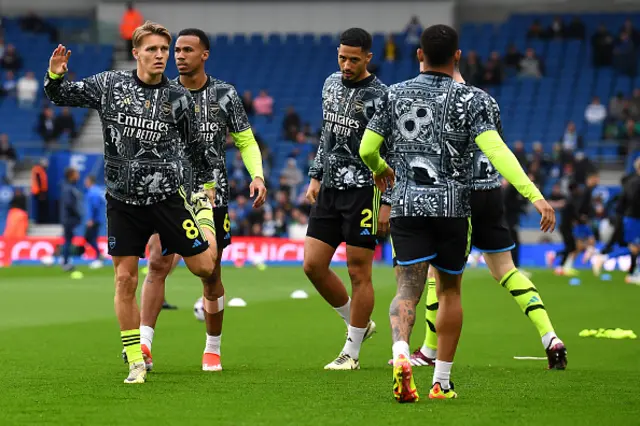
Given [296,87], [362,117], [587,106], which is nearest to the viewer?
[362,117]

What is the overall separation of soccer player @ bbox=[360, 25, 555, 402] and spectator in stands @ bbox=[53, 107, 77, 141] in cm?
3206

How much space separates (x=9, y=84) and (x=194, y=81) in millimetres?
33311

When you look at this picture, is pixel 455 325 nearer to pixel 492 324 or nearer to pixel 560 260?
pixel 492 324

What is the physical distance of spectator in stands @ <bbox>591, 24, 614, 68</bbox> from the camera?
39.6 m

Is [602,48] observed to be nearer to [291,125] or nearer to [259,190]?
[291,125]

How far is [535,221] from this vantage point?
33.1 meters

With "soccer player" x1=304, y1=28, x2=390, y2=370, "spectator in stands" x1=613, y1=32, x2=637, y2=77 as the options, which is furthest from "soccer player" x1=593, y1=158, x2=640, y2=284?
"spectator in stands" x1=613, y1=32, x2=637, y2=77

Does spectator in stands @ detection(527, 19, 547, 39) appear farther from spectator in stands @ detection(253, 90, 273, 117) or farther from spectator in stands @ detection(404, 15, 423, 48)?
spectator in stands @ detection(253, 90, 273, 117)

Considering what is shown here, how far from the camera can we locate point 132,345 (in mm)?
8336

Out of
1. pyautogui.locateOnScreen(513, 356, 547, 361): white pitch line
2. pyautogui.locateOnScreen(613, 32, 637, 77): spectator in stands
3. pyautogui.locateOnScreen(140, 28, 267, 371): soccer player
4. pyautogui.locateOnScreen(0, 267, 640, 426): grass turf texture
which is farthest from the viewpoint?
pyautogui.locateOnScreen(613, 32, 637, 77): spectator in stands

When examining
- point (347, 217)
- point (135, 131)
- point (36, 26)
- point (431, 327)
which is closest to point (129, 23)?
point (36, 26)

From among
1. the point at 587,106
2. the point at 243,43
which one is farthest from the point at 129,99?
the point at 243,43

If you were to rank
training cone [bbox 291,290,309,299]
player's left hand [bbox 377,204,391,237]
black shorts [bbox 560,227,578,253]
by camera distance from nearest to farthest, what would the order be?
Result: 1. player's left hand [bbox 377,204,391,237]
2. training cone [bbox 291,290,309,299]
3. black shorts [bbox 560,227,578,253]

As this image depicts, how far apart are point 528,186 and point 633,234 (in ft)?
53.7
